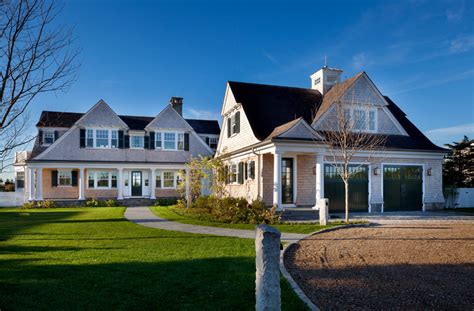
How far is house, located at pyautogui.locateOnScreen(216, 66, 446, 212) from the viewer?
1739 cm

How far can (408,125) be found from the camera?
21.8 m

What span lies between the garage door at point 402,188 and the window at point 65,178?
73.8ft

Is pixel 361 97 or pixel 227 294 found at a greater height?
pixel 361 97

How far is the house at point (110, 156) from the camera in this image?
1016 inches

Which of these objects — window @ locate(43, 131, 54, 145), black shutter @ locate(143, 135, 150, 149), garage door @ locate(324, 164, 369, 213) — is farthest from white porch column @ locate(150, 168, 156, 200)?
garage door @ locate(324, 164, 369, 213)

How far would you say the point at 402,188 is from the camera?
19.2 metres

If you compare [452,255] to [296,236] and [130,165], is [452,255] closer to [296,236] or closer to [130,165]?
[296,236]

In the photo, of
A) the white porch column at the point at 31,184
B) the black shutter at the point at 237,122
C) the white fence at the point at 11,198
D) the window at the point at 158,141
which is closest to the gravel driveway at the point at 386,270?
the black shutter at the point at 237,122

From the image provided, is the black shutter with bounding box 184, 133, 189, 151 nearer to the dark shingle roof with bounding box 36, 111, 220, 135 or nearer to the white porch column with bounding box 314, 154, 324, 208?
the dark shingle roof with bounding box 36, 111, 220, 135

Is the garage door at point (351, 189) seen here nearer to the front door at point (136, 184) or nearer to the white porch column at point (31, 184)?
the front door at point (136, 184)

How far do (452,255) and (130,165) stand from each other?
22.7 metres

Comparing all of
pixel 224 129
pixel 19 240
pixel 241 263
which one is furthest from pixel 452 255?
pixel 224 129

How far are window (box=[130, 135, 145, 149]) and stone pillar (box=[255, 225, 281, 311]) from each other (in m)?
25.4

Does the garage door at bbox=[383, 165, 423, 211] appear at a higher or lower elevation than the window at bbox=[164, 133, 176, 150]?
lower
